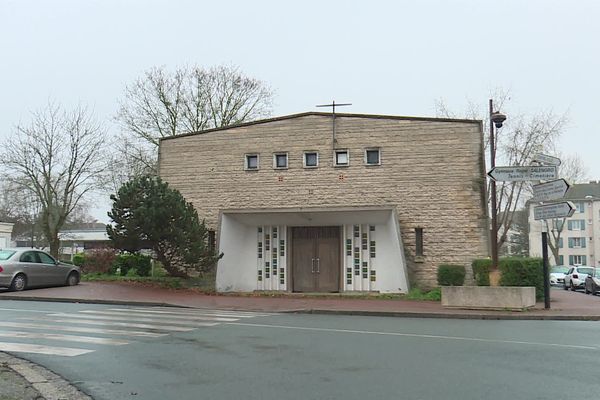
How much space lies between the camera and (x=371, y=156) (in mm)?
22672

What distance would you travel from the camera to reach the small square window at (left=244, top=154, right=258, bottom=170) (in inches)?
935

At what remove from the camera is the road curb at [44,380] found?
6.00 metres

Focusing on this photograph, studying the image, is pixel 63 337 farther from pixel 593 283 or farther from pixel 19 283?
pixel 593 283

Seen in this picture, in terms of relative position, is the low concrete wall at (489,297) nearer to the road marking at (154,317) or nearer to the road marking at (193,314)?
the road marking at (193,314)

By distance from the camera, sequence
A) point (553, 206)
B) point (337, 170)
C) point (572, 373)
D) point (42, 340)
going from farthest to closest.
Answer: point (337, 170)
point (553, 206)
point (42, 340)
point (572, 373)

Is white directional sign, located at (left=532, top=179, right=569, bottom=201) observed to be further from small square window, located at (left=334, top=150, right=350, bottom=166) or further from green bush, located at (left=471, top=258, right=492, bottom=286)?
small square window, located at (left=334, top=150, right=350, bottom=166)

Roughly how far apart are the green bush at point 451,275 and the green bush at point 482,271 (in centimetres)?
55

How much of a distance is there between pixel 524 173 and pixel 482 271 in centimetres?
450

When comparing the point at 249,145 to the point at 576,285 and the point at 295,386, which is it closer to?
the point at 295,386

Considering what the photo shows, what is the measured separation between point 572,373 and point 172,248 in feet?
52.4

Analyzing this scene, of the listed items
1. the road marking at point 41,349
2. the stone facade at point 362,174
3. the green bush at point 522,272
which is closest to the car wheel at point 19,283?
the stone facade at point 362,174

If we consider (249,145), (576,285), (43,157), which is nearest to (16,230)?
(43,157)

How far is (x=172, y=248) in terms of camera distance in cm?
2097

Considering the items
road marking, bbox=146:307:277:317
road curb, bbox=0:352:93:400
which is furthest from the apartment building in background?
road curb, bbox=0:352:93:400
